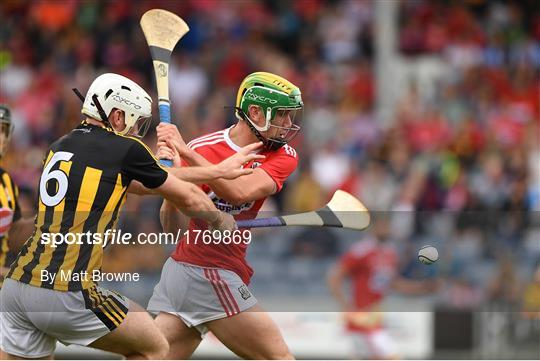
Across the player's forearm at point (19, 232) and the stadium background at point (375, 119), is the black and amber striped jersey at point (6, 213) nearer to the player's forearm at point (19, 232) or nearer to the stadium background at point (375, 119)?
the player's forearm at point (19, 232)

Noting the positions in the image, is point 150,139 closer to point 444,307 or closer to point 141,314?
point 444,307

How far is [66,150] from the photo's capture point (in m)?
5.76

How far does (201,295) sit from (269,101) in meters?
1.02

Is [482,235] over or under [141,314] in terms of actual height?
over

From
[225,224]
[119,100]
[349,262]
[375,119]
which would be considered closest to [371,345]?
[349,262]

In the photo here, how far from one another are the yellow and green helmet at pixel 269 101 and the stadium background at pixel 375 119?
233 centimetres

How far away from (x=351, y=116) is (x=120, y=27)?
296cm

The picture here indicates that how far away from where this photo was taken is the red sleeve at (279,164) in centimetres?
633

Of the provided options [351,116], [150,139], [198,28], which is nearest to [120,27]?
[198,28]

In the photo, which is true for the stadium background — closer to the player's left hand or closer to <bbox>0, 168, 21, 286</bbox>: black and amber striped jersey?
<bbox>0, 168, 21, 286</bbox>: black and amber striped jersey

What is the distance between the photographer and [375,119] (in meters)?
13.1

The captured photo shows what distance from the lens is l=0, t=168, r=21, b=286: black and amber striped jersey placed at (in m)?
6.83

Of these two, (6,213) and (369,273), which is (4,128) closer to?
(6,213)

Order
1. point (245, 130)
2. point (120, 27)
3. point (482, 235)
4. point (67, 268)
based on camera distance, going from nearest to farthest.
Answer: point (67, 268)
point (245, 130)
point (482, 235)
point (120, 27)
